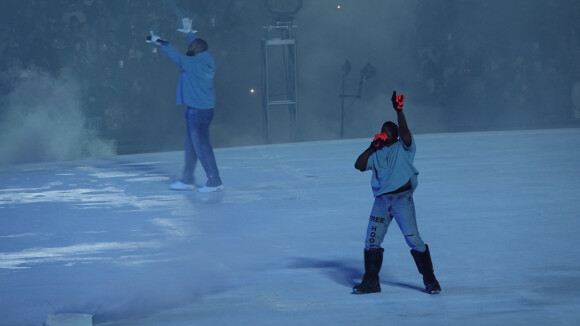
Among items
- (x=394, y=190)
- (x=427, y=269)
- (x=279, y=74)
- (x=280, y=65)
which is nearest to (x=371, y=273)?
(x=427, y=269)

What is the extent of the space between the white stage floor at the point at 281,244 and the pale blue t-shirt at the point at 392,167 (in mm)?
694

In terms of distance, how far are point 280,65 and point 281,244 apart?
10865 millimetres

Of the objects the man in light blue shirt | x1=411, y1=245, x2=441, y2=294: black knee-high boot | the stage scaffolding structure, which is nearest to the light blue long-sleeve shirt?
the man in light blue shirt

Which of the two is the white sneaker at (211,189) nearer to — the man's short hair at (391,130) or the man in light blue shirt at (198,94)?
the man in light blue shirt at (198,94)

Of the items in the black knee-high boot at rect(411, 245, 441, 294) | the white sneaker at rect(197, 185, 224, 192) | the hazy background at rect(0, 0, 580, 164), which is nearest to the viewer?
the black knee-high boot at rect(411, 245, 441, 294)

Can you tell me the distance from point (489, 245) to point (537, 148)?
5.59 m

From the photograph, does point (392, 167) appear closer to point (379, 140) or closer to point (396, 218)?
point (379, 140)

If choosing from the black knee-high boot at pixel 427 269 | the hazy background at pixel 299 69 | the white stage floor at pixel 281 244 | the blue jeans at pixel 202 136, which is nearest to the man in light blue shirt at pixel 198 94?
the blue jeans at pixel 202 136

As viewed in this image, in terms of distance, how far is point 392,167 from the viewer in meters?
4.53

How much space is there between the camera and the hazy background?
14.8 m

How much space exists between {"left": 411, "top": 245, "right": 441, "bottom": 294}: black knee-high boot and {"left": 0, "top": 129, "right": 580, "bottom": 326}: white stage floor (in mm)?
73

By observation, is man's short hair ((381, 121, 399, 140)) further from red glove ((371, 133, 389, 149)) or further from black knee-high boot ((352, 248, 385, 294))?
black knee-high boot ((352, 248, 385, 294))

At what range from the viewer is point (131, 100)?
605 inches

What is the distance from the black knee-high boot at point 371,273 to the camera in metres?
4.61
